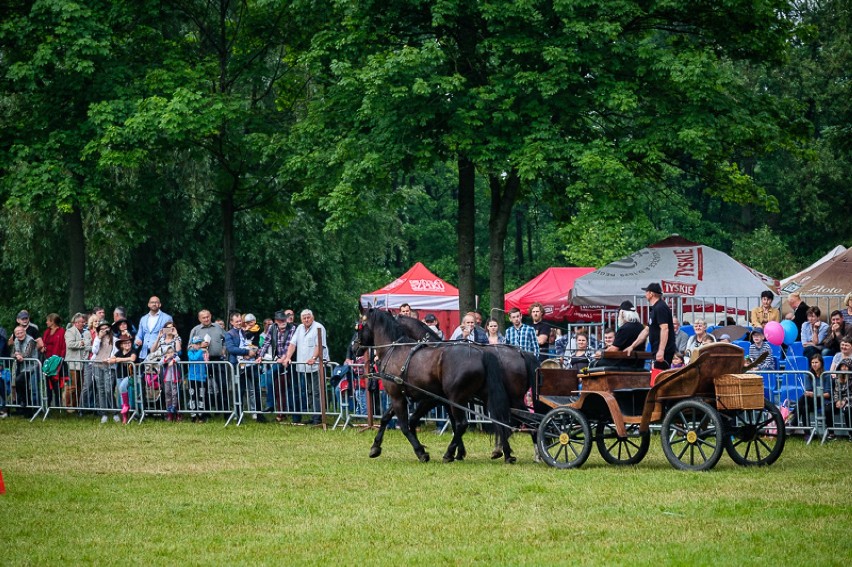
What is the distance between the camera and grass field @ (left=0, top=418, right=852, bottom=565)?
8.52 metres

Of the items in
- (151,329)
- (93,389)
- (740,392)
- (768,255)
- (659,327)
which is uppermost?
(768,255)

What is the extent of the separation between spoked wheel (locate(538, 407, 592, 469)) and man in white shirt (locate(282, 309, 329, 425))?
6.38 meters

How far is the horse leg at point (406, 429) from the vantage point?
47.6ft

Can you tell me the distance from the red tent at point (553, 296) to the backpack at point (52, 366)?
1514cm

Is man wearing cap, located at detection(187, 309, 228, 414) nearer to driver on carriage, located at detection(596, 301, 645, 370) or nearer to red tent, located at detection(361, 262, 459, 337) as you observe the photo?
driver on carriage, located at detection(596, 301, 645, 370)

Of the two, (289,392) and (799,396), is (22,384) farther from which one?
(799,396)

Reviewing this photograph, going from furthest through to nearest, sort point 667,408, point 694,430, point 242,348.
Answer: point 242,348
point 667,408
point 694,430

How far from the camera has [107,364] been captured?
2122 centimetres

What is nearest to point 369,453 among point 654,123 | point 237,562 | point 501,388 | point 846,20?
point 501,388

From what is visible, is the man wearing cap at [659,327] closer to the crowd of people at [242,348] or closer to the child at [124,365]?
the crowd of people at [242,348]

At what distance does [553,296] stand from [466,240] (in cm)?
1185

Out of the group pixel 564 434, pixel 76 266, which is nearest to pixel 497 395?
pixel 564 434

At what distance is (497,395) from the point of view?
14.0 metres

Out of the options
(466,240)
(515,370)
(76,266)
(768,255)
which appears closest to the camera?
(515,370)
